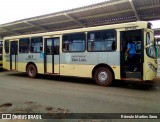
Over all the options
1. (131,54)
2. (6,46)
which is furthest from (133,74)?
(6,46)

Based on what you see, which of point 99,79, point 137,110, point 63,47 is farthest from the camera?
point 63,47

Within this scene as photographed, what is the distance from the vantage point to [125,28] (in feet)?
30.4

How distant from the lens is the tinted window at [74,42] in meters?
10.8

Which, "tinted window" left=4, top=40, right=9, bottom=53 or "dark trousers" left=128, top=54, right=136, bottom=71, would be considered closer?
"dark trousers" left=128, top=54, right=136, bottom=71

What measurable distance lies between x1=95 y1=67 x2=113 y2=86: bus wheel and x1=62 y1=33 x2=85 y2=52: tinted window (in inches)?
60.1

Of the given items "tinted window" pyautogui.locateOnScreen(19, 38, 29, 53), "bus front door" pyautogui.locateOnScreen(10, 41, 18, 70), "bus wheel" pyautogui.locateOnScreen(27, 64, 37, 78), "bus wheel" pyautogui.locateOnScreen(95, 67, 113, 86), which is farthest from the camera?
"bus front door" pyautogui.locateOnScreen(10, 41, 18, 70)

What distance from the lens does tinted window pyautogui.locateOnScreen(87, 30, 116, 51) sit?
9.71m

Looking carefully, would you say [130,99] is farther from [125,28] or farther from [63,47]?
[63,47]

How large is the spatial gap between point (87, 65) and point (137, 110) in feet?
16.1

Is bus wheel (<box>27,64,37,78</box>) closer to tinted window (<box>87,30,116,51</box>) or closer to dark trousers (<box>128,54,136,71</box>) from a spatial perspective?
tinted window (<box>87,30,116,51</box>)

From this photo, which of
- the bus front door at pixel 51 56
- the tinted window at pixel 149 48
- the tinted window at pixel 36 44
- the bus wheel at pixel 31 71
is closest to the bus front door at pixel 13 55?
the bus wheel at pixel 31 71

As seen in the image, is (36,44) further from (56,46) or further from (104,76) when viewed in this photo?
(104,76)

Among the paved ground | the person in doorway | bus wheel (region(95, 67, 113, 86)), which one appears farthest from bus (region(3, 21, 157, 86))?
the paved ground

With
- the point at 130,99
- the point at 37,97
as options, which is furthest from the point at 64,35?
the point at 130,99
